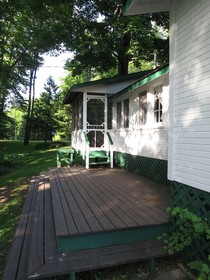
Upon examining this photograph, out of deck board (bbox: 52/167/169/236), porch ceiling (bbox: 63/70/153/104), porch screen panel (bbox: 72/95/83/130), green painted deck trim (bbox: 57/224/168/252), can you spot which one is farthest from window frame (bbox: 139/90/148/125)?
green painted deck trim (bbox: 57/224/168/252)

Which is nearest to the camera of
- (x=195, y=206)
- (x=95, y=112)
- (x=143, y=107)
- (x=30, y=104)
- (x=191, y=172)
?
(x=195, y=206)

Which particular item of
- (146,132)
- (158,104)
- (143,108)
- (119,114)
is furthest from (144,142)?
(119,114)

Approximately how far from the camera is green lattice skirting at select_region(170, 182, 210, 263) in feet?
9.41

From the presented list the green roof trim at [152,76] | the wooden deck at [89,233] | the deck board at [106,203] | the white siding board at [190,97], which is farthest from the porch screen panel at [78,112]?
the white siding board at [190,97]

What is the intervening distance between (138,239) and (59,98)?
83.3 feet

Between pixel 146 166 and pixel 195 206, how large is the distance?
14.2ft

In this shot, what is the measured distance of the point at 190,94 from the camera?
3.19m

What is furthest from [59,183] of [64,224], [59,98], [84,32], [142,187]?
[59,98]

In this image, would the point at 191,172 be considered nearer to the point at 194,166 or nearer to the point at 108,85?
the point at 194,166

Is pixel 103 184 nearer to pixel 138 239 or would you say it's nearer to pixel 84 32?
pixel 138 239

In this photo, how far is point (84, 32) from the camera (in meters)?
13.4

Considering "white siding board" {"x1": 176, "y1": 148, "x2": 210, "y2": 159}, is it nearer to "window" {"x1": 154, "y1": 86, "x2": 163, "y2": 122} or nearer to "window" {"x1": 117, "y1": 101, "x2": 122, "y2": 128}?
"window" {"x1": 154, "y1": 86, "x2": 163, "y2": 122}

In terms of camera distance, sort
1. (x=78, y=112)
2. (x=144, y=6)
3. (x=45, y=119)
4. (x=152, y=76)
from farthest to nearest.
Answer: (x=45, y=119), (x=78, y=112), (x=152, y=76), (x=144, y=6)

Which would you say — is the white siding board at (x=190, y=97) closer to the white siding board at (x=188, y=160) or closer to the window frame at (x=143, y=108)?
the white siding board at (x=188, y=160)
